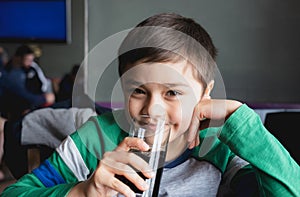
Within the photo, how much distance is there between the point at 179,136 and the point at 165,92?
0.38 ft

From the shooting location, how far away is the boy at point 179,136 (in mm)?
617

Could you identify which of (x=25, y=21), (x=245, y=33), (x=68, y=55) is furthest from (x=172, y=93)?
(x=25, y=21)

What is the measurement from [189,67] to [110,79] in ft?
1.17

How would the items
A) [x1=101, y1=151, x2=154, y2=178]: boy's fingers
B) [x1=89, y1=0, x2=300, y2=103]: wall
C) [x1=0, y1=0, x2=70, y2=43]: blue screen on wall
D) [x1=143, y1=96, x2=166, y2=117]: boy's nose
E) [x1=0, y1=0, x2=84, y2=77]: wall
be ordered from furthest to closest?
[x1=0, y1=0, x2=70, y2=43]: blue screen on wall < [x1=0, y1=0, x2=84, y2=77]: wall < [x1=89, y1=0, x2=300, y2=103]: wall < [x1=143, y1=96, x2=166, y2=117]: boy's nose < [x1=101, y1=151, x2=154, y2=178]: boy's fingers

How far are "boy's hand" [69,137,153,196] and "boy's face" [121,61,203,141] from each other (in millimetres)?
106

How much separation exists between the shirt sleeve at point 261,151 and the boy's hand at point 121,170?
0.58ft

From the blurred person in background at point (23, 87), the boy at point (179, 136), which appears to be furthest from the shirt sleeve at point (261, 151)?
the blurred person in background at point (23, 87)

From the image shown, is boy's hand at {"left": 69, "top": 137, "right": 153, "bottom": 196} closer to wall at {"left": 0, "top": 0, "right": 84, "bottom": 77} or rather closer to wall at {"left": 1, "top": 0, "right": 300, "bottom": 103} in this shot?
wall at {"left": 1, "top": 0, "right": 300, "bottom": 103}

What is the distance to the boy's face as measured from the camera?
61 centimetres

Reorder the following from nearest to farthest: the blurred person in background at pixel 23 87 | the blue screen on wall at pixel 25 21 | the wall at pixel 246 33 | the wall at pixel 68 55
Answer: the wall at pixel 246 33
the blurred person in background at pixel 23 87
the wall at pixel 68 55
the blue screen on wall at pixel 25 21

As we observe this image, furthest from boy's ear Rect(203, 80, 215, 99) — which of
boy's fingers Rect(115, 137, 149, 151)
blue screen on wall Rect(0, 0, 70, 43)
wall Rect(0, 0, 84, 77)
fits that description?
blue screen on wall Rect(0, 0, 70, 43)

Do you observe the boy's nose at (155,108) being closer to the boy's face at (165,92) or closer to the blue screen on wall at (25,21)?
the boy's face at (165,92)

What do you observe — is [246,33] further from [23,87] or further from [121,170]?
[23,87]

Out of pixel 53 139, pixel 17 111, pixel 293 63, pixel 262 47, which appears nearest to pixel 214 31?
pixel 262 47
